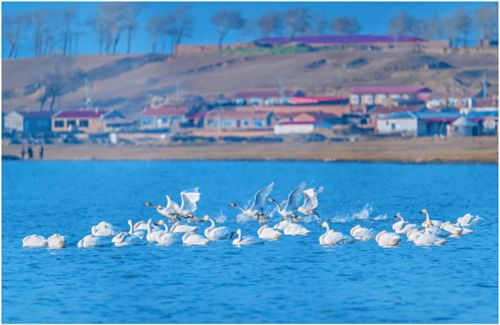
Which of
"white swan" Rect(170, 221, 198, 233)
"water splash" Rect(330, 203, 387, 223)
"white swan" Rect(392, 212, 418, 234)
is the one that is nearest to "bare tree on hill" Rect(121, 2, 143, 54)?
"water splash" Rect(330, 203, 387, 223)

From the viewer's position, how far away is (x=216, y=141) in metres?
77.9

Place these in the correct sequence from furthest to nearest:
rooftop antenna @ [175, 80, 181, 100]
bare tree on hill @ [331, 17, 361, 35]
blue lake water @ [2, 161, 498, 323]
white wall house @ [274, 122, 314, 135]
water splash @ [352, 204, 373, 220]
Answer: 1. bare tree on hill @ [331, 17, 361, 35]
2. rooftop antenna @ [175, 80, 181, 100]
3. white wall house @ [274, 122, 314, 135]
4. water splash @ [352, 204, 373, 220]
5. blue lake water @ [2, 161, 498, 323]

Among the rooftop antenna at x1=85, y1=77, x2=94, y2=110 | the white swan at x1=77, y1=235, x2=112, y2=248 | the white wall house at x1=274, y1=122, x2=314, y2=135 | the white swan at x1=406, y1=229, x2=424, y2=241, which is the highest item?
the rooftop antenna at x1=85, y1=77, x2=94, y2=110

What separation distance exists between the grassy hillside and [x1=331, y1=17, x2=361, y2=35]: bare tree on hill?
19.9 metres

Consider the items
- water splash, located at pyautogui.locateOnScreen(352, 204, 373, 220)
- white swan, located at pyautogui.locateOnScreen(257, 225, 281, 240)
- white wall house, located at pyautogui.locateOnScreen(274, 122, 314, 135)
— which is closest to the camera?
white swan, located at pyautogui.locateOnScreen(257, 225, 281, 240)

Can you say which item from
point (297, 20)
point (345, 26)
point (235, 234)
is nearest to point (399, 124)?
point (235, 234)

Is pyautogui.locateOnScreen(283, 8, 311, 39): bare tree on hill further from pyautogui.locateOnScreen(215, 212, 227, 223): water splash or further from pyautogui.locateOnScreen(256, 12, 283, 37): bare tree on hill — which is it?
pyautogui.locateOnScreen(215, 212, 227, 223): water splash

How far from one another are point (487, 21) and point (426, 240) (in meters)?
111

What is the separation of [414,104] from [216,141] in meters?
18.4

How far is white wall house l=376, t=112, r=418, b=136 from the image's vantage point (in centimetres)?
7728

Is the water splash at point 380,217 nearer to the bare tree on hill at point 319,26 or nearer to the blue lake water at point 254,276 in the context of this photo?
the blue lake water at point 254,276

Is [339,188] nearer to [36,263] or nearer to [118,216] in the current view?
[118,216]

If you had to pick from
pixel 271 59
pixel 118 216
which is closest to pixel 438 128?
pixel 118 216

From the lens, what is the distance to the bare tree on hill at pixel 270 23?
6083 inches
